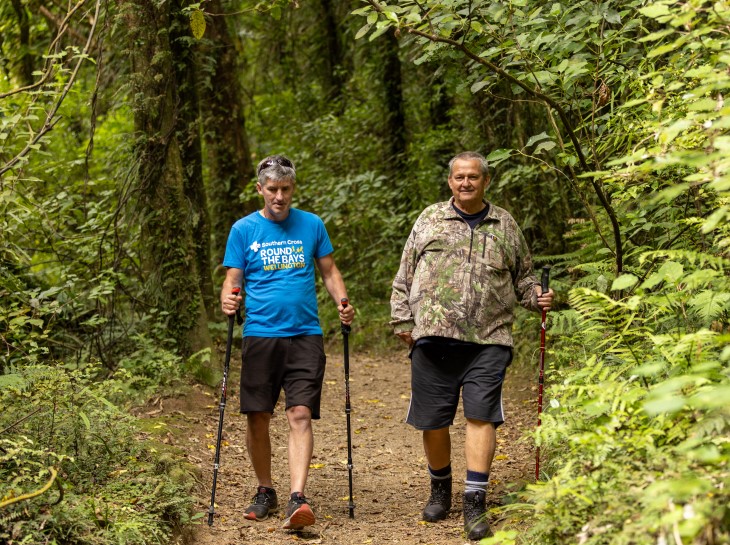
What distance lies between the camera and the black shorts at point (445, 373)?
5.40 metres

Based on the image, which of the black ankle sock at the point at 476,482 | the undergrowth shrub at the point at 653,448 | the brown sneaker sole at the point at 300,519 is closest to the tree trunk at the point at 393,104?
the black ankle sock at the point at 476,482

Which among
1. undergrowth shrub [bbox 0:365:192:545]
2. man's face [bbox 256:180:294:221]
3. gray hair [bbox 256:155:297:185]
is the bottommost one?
undergrowth shrub [bbox 0:365:192:545]

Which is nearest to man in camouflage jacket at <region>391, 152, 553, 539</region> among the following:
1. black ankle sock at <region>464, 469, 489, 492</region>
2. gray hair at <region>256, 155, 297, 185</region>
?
black ankle sock at <region>464, 469, 489, 492</region>

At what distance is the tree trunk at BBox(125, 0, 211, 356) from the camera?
8.67m

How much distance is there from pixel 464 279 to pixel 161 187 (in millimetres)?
4506

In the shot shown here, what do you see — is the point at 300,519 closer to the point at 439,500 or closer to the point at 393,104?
the point at 439,500

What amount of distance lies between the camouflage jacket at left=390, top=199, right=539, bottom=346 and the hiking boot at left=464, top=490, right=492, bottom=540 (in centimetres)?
101

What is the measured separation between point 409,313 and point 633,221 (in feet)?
5.67

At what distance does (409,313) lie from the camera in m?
5.66

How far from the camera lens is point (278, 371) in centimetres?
573

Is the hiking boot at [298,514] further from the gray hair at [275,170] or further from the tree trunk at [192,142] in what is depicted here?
the tree trunk at [192,142]

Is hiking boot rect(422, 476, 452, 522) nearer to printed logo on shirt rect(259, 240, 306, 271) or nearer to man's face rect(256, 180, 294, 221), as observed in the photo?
printed logo on shirt rect(259, 240, 306, 271)

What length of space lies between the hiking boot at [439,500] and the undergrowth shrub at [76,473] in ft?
5.44

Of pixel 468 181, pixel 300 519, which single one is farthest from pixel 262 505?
pixel 468 181
